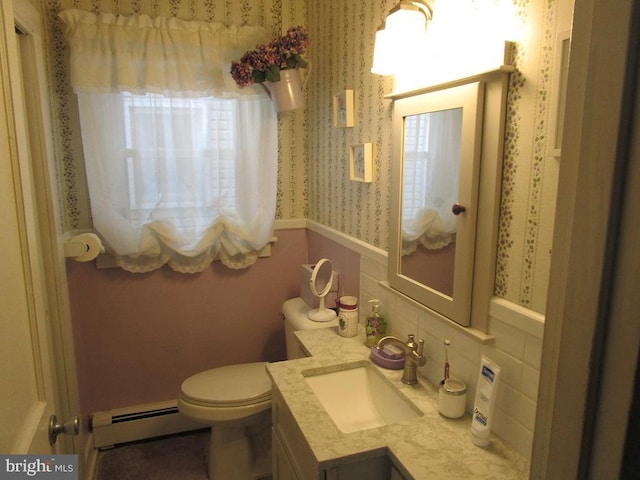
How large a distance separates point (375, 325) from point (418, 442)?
575 mm

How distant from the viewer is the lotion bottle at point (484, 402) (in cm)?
113

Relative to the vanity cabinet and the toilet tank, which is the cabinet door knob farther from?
the toilet tank

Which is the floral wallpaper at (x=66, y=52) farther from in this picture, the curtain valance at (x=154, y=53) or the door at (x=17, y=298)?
the door at (x=17, y=298)

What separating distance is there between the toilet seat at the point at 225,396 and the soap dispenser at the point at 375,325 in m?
0.63

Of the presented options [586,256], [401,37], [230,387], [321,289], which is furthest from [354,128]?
[586,256]

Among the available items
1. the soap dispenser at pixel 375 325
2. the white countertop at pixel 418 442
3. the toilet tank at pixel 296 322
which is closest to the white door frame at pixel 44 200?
the white countertop at pixel 418 442

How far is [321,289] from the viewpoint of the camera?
87.5 inches

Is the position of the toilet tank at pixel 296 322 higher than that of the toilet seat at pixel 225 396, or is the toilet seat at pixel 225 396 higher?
the toilet tank at pixel 296 322

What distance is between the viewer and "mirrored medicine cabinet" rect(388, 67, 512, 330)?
46.2 inches

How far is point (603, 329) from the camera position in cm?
40

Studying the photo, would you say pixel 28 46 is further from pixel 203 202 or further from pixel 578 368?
pixel 578 368

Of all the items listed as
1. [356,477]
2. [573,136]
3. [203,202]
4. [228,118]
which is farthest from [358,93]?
[573,136]

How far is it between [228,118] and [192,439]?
174 cm

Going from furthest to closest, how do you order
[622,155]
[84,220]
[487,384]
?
[84,220]
[487,384]
[622,155]
